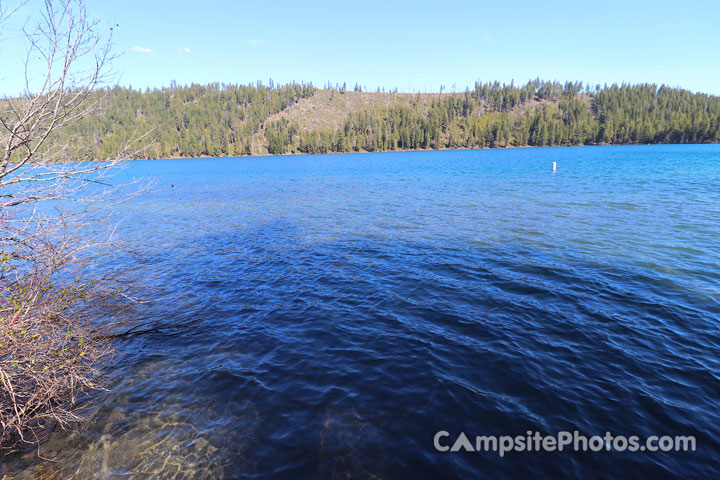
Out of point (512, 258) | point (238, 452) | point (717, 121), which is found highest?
point (717, 121)

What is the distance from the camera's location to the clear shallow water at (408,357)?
267 inches

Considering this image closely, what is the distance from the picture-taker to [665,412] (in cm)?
760

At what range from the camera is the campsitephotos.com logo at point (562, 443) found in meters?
6.86

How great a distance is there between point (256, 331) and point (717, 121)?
9957 inches

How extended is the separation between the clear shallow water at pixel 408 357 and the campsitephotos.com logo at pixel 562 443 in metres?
0.17

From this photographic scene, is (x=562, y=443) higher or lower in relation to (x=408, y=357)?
lower

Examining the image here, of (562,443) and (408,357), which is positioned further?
(408,357)

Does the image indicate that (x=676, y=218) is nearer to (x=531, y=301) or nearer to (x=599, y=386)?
(x=531, y=301)

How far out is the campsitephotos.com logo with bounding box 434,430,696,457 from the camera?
22.5 ft

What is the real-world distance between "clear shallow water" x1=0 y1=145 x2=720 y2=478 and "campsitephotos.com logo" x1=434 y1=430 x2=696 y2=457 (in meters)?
0.17

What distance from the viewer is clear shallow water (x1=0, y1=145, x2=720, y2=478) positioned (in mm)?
6793

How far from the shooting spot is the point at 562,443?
276 inches

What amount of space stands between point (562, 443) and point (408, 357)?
434 centimetres

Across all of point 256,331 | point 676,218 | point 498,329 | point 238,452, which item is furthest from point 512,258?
point 676,218
